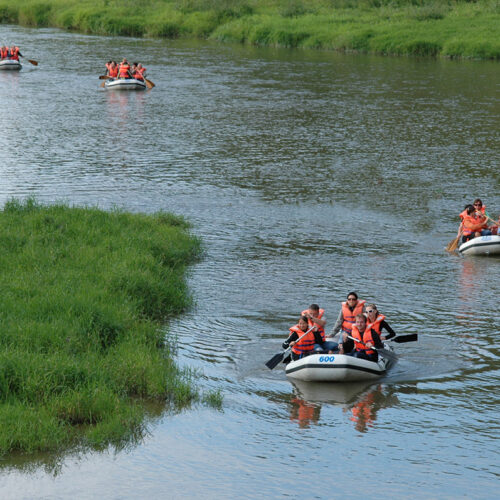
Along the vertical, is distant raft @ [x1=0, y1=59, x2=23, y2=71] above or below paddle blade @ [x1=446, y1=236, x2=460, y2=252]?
above

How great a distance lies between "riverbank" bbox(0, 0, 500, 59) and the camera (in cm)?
5084

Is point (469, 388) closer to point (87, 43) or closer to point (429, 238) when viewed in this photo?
point (429, 238)

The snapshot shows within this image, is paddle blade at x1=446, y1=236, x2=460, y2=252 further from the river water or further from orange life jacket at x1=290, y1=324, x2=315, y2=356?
orange life jacket at x1=290, y1=324, x2=315, y2=356

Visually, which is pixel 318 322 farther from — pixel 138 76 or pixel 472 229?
pixel 138 76

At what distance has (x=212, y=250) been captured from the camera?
19.3 m

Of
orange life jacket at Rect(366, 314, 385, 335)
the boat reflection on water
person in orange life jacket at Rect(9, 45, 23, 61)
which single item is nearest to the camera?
the boat reflection on water

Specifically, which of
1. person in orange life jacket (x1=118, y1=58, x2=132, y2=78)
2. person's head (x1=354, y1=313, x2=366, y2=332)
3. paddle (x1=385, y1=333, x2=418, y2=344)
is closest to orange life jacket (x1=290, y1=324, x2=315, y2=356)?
person's head (x1=354, y1=313, x2=366, y2=332)

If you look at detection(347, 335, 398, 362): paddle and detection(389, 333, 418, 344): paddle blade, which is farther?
detection(389, 333, 418, 344): paddle blade

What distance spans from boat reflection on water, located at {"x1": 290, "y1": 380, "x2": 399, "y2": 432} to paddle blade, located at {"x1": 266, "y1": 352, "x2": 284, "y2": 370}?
1.27 feet

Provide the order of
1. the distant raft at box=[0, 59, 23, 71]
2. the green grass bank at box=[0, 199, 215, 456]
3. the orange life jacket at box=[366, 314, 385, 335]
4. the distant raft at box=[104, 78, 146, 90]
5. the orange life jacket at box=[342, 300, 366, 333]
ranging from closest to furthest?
the green grass bank at box=[0, 199, 215, 456] < the orange life jacket at box=[366, 314, 385, 335] < the orange life jacket at box=[342, 300, 366, 333] < the distant raft at box=[104, 78, 146, 90] < the distant raft at box=[0, 59, 23, 71]

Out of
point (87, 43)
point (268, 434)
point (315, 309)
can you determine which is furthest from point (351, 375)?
point (87, 43)

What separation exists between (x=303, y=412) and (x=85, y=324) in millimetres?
3557

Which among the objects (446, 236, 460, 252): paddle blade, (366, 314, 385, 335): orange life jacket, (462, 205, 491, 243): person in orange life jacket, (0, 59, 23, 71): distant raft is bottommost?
(366, 314, 385, 335): orange life jacket

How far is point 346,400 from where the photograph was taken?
1259 centimetres
